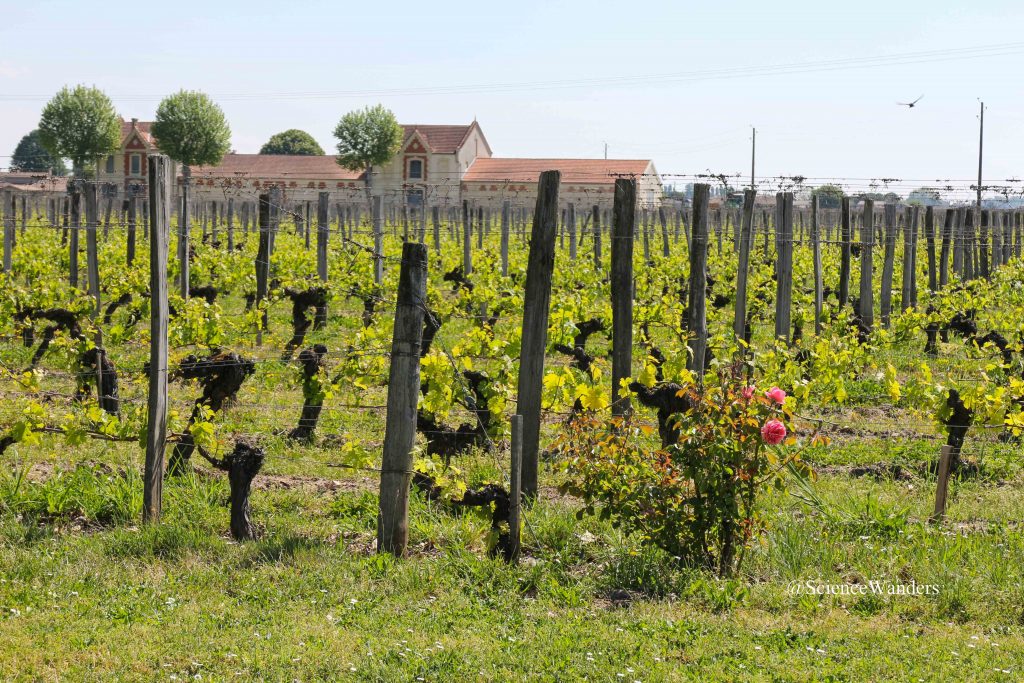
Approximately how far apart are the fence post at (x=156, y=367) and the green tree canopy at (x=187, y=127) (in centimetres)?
6506

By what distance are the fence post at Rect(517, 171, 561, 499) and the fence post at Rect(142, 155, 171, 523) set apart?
2.16 metres

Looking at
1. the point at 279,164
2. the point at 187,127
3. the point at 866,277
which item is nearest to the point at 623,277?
the point at 866,277

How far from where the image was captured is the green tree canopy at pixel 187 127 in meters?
69.0

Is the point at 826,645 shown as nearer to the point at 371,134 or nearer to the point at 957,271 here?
the point at 957,271

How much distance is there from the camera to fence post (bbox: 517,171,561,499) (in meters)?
6.94

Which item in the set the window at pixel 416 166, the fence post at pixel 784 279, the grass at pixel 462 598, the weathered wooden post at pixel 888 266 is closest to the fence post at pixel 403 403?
the grass at pixel 462 598

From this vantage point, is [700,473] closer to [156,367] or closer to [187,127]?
[156,367]

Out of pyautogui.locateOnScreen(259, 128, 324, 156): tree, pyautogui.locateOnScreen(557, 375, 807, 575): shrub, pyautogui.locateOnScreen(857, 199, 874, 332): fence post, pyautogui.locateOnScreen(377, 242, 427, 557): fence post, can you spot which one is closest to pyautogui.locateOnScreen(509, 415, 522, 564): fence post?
pyautogui.locateOnScreen(557, 375, 807, 575): shrub

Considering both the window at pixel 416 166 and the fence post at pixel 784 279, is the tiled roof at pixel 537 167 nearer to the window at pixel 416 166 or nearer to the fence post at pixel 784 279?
the window at pixel 416 166

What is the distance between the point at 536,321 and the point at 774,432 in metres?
1.91

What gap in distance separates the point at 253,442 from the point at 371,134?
6606 centimetres

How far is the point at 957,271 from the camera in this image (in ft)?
80.0

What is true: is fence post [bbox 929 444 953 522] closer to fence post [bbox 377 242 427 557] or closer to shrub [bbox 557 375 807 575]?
shrub [bbox 557 375 807 575]

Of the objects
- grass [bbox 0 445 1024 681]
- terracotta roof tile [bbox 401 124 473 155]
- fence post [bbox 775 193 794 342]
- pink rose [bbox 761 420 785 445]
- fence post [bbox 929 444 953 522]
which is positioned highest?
terracotta roof tile [bbox 401 124 473 155]
